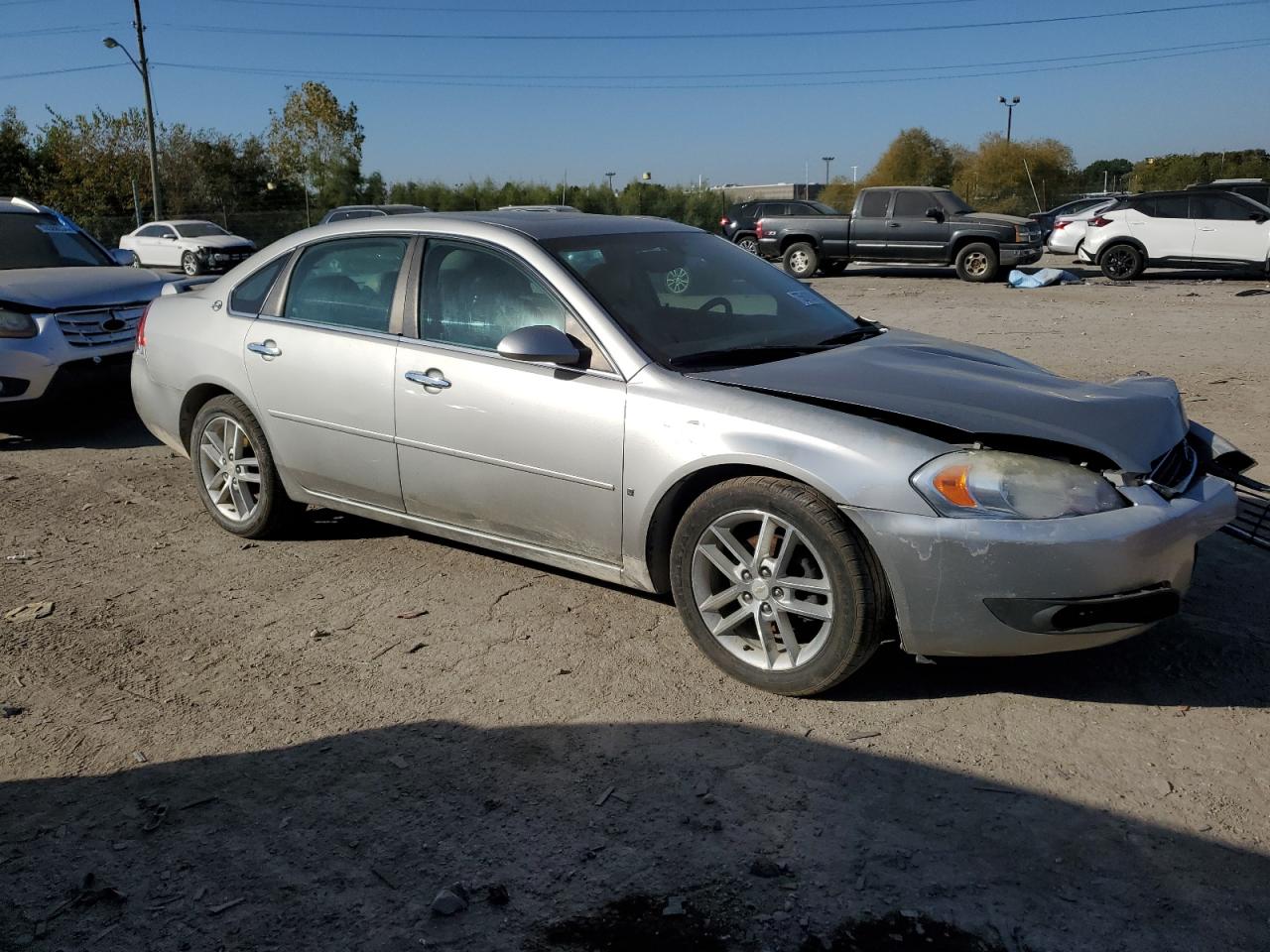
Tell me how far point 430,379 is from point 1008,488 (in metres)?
2.39

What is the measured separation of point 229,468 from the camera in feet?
18.6

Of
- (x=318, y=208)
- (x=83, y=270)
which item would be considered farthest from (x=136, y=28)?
(x=83, y=270)

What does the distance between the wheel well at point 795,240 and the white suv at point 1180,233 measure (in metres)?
5.23

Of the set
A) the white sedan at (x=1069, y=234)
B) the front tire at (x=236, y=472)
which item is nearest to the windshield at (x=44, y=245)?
the front tire at (x=236, y=472)

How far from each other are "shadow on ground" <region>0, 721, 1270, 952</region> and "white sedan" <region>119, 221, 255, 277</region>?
30.1 metres

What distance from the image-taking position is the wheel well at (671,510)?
3.93m

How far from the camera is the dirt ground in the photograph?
2682 mm

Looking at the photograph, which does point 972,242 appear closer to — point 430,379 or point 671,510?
point 430,379

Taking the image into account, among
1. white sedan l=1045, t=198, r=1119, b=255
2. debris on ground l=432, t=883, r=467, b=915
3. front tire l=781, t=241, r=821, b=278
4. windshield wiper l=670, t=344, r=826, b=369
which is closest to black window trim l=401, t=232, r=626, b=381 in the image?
windshield wiper l=670, t=344, r=826, b=369

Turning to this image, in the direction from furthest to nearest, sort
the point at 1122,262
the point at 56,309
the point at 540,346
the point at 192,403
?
the point at 1122,262, the point at 56,309, the point at 192,403, the point at 540,346

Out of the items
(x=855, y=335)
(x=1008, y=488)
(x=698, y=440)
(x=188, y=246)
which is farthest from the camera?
(x=188, y=246)

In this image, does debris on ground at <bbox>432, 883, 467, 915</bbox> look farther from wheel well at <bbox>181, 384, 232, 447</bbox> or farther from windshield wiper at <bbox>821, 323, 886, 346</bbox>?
wheel well at <bbox>181, 384, 232, 447</bbox>

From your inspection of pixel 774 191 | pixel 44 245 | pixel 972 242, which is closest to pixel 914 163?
pixel 774 191

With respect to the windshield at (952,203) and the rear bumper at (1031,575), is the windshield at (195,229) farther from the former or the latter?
the rear bumper at (1031,575)
